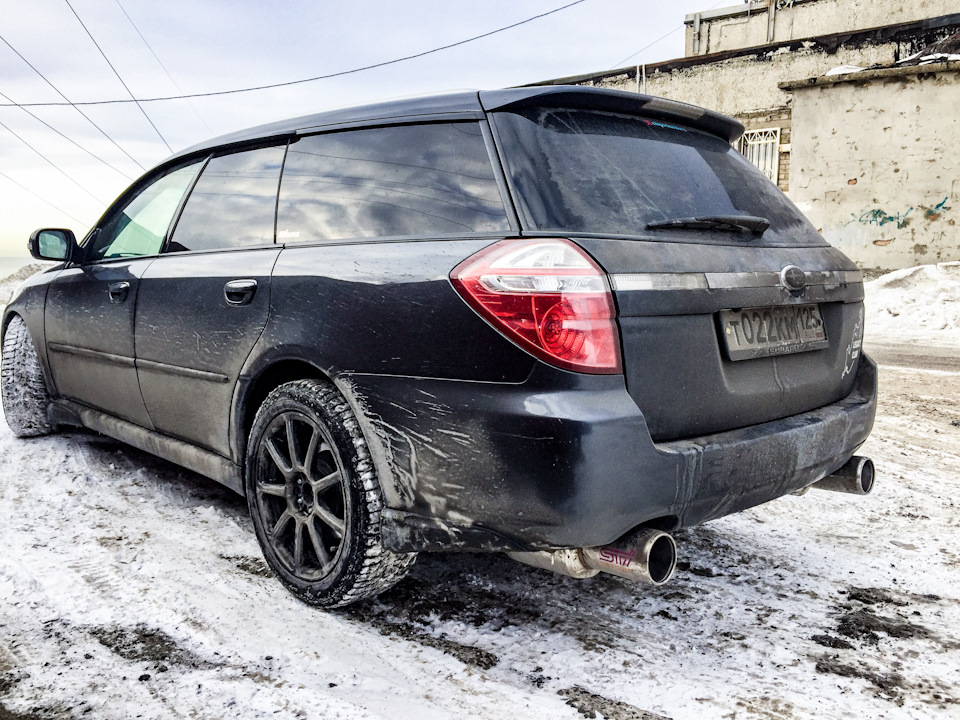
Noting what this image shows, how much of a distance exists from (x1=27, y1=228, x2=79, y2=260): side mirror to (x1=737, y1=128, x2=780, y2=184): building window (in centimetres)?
1746

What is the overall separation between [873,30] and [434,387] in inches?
838

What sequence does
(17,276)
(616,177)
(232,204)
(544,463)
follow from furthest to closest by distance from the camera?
(17,276)
(232,204)
(616,177)
(544,463)

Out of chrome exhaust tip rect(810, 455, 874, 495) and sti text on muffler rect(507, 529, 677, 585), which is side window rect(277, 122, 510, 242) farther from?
chrome exhaust tip rect(810, 455, 874, 495)

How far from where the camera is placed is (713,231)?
7.84 ft

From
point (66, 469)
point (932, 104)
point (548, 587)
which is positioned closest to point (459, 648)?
point (548, 587)

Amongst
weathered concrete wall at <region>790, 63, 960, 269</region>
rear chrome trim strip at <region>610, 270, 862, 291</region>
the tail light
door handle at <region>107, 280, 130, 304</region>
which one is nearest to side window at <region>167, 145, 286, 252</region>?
door handle at <region>107, 280, 130, 304</region>

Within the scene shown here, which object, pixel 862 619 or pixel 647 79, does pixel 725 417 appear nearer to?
pixel 862 619

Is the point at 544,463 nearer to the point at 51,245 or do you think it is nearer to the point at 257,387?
the point at 257,387

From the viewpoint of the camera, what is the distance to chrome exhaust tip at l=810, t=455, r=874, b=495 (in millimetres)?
2745

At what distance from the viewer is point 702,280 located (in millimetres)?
2191

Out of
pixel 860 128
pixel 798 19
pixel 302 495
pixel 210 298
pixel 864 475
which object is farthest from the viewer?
pixel 798 19

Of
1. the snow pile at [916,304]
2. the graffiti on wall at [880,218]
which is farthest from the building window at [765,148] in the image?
the snow pile at [916,304]

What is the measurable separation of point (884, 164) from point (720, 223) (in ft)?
54.3

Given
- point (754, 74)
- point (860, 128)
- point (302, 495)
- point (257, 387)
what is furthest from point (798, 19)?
point (302, 495)
